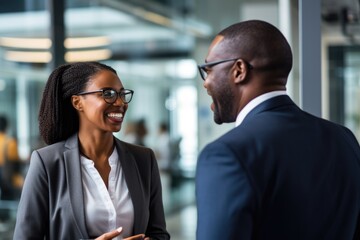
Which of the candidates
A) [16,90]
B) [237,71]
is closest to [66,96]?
[237,71]

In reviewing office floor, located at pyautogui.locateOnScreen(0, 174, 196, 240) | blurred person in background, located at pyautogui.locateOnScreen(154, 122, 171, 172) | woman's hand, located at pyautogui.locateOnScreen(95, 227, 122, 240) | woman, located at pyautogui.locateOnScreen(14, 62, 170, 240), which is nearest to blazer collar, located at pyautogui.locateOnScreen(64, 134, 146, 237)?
woman, located at pyautogui.locateOnScreen(14, 62, 170, 240)

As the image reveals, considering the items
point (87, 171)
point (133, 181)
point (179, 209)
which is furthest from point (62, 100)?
point (179, 209)

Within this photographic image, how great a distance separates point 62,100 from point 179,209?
6905 mm

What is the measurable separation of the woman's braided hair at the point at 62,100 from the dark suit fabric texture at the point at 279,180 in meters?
0.92

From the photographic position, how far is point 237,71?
4.59 ft

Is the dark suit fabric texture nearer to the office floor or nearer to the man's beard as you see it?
the man's beard

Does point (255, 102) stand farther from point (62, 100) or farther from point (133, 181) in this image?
point (62, 100)

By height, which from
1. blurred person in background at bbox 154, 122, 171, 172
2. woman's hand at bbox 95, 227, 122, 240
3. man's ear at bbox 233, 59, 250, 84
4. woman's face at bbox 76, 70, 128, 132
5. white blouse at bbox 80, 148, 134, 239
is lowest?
blurred person in background at bbox 154, 122, 171, 172

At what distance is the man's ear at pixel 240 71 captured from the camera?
1388mm

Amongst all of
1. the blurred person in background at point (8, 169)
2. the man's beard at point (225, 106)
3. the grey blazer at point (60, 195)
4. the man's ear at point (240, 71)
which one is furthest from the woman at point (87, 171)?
the blurred person in background at point (8, 169)

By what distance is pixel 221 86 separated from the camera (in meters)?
1.43

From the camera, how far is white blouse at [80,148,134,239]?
2.00 m

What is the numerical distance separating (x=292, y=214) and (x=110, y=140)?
101 cm

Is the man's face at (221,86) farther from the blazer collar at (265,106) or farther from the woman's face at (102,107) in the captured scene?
the woman's face at (102,107)
